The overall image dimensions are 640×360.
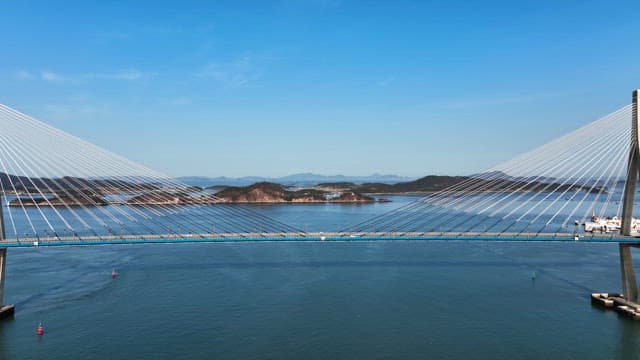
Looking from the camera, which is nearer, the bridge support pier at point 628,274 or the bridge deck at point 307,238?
the bridge deck at point 307,238

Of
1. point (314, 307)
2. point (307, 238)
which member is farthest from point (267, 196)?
point (314, 307)

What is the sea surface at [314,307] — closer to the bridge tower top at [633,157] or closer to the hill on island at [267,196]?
the bridge tower top at [633,157]

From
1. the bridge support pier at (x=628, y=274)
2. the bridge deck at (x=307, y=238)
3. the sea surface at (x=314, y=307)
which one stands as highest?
the bridge deck at (x=307, y=238)

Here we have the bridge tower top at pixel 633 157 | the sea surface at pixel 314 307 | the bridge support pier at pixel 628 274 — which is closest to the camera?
the sea surface at pixel 314 307

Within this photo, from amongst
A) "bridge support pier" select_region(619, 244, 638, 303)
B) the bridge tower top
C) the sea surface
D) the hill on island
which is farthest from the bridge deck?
the hill on island

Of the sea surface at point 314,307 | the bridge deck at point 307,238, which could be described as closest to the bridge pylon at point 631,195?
the bridge deck at point 307,238

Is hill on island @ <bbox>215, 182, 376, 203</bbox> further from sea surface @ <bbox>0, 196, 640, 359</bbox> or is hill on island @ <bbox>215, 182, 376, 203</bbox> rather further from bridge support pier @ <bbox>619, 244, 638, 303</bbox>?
bridge support pier @ <bbox>619, 244, 638, 303</bbox>

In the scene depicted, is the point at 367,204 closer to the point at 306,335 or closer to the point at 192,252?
the point at 192,252
